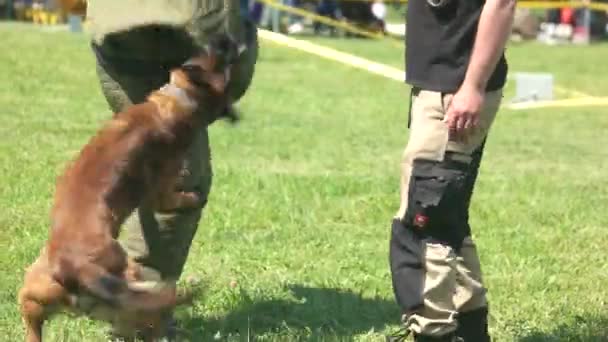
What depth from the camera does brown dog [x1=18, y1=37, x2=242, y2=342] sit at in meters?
3.40

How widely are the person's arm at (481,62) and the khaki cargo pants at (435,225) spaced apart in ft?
0.24

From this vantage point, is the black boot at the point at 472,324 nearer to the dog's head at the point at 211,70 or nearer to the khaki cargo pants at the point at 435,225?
the khaki cargo pants at the point at 435,225

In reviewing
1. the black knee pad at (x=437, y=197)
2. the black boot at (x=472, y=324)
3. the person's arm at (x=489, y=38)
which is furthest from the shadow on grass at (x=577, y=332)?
the person's arm at (x=489, y=38)

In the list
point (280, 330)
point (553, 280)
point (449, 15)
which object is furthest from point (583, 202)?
point (449, 15)

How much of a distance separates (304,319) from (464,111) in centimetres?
146

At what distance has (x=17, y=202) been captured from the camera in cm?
690

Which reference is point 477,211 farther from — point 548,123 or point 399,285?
point 548,123

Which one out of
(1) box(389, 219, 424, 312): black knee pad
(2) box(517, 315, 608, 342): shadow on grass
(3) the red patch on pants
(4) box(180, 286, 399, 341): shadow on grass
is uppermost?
(3) the red patch on pants

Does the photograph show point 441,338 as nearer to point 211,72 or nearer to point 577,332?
point 577,332

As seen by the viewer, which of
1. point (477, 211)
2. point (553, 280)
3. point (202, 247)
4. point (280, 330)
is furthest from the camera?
point (477, 211)

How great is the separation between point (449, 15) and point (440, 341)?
3.82 feet

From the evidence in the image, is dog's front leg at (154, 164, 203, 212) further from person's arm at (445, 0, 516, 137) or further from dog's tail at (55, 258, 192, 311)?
person's arm at (445, 0, 516, 137)

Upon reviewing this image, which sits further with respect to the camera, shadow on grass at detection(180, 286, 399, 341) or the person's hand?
shadow on grass at detection(180, 286, 399, 341)

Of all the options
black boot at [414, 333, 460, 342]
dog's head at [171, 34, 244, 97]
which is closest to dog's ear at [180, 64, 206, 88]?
dog's head at [171, 34, 244, 97]
